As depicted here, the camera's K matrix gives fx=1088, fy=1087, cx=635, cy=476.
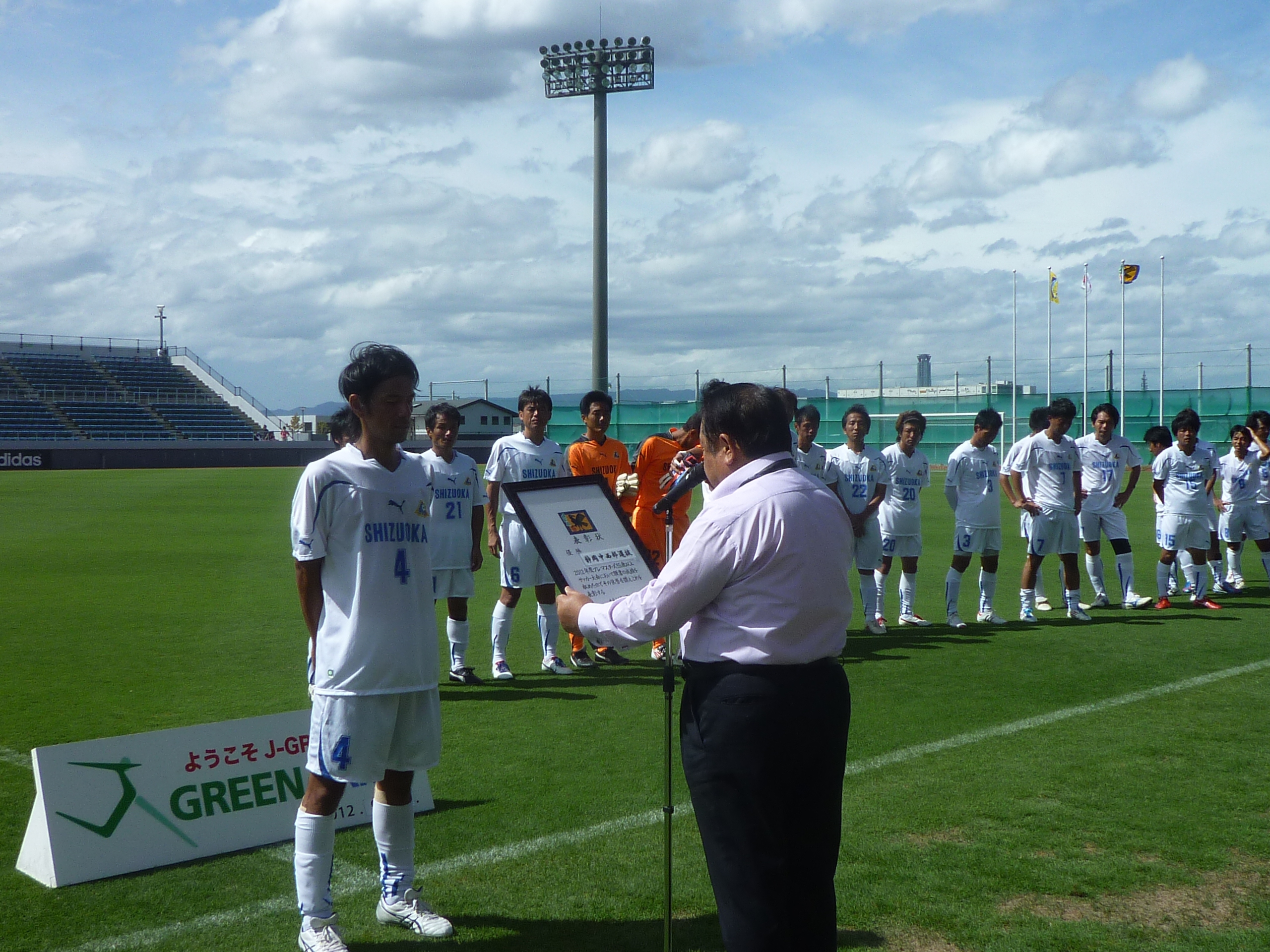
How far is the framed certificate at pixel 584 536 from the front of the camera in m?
3.12

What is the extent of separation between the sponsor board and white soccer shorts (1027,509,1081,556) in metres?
7.54

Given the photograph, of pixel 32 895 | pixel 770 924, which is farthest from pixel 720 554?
pixel 32 895

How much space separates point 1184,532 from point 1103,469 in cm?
115

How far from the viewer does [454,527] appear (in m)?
8.00

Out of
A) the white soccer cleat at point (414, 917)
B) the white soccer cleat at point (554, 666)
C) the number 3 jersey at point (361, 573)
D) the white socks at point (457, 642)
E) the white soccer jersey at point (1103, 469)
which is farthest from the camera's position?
the white soccer jersey at point (1103, 469)

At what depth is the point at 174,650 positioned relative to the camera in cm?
912

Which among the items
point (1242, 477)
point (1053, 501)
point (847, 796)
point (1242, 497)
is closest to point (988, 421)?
point (1053, 501)

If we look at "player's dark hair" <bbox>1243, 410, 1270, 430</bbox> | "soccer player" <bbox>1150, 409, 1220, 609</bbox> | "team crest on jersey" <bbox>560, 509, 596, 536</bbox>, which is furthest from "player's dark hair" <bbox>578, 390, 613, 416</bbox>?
"player's dark hair" <bbox>1243, 410, 1270, 430</bbox>

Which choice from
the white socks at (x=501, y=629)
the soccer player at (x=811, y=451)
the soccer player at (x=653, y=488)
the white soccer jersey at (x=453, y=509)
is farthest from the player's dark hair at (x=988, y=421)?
the white soccer jersey at (x=453, y=509)

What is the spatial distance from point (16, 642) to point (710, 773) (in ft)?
28.4

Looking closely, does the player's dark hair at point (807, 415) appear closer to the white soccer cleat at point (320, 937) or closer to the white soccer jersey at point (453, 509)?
the white soccer jersey at point (453, 509)

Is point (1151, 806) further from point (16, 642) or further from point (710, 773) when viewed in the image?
point (16, 642)

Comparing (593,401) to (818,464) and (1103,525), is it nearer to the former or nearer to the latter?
(818,464)

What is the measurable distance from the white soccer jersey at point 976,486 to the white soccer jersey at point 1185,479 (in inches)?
87.4
